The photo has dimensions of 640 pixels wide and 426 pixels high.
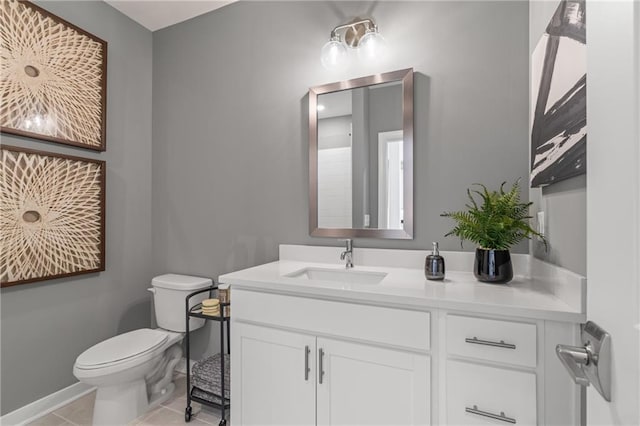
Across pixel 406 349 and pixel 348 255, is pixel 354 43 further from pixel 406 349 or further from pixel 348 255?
pixel 406 349

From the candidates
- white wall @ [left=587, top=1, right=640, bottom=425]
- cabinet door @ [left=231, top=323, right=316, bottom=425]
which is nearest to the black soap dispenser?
cabinet door @ [left=231, top=323, right=316, bottom=425]

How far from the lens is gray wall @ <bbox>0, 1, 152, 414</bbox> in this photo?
181cm

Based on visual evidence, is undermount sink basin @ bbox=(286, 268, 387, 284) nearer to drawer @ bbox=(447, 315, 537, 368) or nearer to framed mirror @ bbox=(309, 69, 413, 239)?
framed mirror @ bbox=(309, 69, 413, 239)

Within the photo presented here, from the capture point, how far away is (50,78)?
1926 mm

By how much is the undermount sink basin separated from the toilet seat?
0.96 m

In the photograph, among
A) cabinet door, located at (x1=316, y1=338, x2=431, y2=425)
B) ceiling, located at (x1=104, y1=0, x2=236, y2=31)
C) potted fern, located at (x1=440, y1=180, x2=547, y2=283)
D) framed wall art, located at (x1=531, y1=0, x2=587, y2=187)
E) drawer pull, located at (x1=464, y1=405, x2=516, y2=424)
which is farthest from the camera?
ceiling, located at (x1=104, y1=0, x2=236, y2=31)

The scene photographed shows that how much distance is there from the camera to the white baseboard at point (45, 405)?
175cm

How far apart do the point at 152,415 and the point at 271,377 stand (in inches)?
39.7

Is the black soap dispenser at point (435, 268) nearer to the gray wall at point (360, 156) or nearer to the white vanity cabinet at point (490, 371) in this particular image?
the white vanity cabinet at point (490, 371)

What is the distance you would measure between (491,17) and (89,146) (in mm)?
2511


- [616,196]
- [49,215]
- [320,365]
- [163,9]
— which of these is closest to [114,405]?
[49,215]

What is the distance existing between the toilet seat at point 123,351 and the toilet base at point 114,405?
0.19 m

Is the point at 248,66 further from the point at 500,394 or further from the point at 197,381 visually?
the point at 500,394

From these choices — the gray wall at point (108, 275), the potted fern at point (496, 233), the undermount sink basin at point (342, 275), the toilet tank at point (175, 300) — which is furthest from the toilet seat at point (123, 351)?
the potted fern at point (496, 233)
